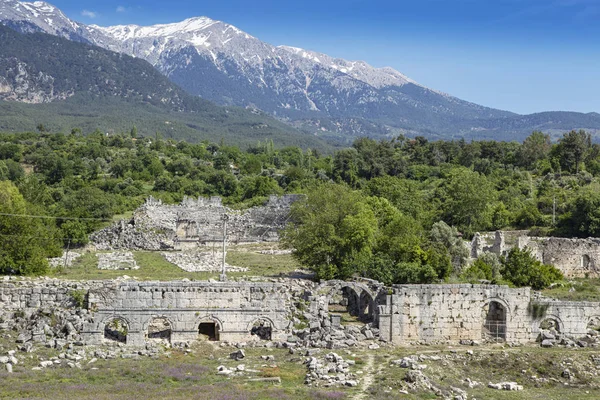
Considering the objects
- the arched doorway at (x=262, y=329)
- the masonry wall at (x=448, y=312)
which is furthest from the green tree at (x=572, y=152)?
the arched doorway at (x=262, y=329)

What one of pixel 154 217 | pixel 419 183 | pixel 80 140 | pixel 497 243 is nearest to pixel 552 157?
pixel 419 183

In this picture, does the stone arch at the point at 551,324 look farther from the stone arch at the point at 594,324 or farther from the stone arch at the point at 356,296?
the stone arch at the point at 356,296

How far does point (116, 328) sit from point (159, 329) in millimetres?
2128

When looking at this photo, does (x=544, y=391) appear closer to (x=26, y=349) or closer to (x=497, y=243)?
(x=26, y=349)

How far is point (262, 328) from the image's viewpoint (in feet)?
122

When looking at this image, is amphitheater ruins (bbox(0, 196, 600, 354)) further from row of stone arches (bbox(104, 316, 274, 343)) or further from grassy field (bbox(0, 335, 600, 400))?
grassy field (bbox(0, 335, 600, 400))

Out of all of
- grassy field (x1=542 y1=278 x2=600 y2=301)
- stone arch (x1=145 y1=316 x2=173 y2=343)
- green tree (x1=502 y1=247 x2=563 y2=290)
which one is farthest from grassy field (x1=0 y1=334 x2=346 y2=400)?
grassy field (x1=542 y1=278 x2=600 y2=301)

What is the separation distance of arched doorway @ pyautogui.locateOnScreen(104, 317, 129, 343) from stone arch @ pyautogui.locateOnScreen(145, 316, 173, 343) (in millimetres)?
992

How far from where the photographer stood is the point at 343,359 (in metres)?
32.4

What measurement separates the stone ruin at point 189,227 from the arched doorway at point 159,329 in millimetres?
29010

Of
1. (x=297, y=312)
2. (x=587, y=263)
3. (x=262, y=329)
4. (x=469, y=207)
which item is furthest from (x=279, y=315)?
(x=469, y=207)

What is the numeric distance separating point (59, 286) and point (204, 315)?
6.59m

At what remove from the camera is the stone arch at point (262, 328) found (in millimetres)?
A: 36062

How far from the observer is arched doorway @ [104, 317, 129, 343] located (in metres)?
34.9
